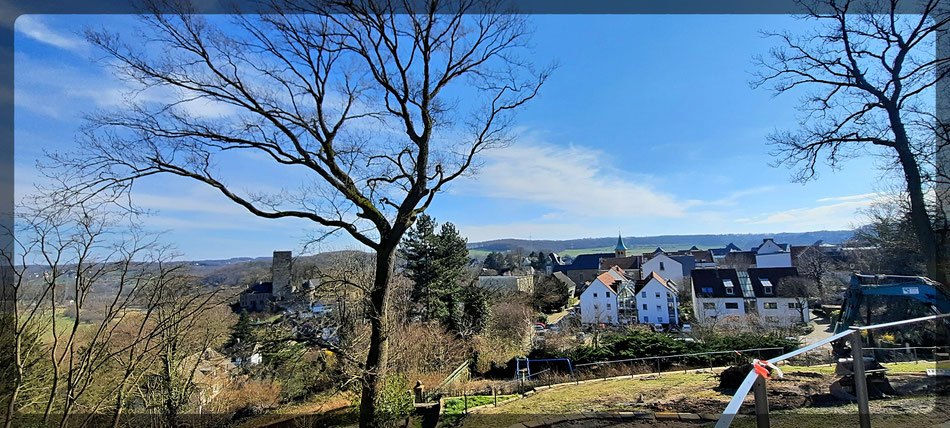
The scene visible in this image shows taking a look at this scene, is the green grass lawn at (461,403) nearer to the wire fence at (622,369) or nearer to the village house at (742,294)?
the wire fence at (622,369)

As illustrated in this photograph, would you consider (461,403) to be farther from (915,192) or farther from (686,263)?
(686,263)

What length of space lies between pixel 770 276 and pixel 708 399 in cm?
2454

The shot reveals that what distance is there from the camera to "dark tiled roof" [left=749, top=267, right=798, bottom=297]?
914 inches

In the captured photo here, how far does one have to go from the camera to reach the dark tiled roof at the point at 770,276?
23.2m

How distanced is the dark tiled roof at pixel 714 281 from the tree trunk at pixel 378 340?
26003 millimetres

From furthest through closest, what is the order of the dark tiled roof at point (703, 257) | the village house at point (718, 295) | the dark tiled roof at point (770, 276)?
the dark tiled roof at point (703, 257) → the village house at point (718, 295) → the dark tiled roof at point (770, 276)

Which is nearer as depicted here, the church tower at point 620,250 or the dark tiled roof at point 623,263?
the dark tiled roof at point 623,263

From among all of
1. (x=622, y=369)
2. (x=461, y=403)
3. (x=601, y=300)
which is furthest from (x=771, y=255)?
(x=461, y=403)

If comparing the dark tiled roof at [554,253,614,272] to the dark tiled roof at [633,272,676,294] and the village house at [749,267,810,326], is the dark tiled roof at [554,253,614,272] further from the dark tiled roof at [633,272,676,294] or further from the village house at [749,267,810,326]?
the village house at [749,267,810,326]

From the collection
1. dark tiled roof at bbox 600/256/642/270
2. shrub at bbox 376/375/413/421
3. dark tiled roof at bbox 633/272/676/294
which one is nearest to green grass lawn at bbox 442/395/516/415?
shrub at bbox 376/375/413/421

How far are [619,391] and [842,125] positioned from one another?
18.9ft

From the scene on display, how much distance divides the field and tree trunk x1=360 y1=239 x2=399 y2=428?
1828 millimetres

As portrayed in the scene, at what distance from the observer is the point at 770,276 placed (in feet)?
78.7

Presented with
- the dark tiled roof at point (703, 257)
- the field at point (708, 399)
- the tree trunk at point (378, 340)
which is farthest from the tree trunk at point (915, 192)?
the dark tiled roof at point (703, 257)
